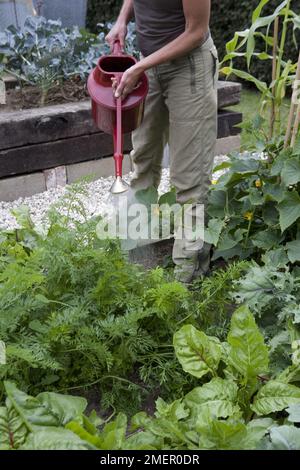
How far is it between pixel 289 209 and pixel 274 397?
991 millimetres

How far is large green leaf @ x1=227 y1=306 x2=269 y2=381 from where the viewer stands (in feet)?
6.27

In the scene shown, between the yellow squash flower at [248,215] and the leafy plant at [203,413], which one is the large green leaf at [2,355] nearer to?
the leafy plant at [203,413]

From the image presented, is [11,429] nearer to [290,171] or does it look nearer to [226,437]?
[226,437]

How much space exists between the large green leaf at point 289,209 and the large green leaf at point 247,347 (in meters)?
0.76

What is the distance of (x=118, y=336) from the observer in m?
2.09

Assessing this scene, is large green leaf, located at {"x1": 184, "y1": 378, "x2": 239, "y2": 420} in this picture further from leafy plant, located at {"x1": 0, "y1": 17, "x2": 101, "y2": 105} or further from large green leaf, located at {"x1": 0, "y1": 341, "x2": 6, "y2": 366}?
leafy plant, located at {"x1": 0, "y1": 17, "x2": 101, "y2": 105}

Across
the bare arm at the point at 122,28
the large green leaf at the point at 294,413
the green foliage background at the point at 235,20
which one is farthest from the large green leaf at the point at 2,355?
→ the green foliage background at the point at 235,20

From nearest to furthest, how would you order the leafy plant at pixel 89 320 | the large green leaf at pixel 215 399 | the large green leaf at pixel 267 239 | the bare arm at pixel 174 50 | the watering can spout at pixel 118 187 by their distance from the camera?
the large green leaf at pixel 215 399 < the leafy plant at pixel 89 320 < the watering can spout at pixel 118 187 < the bare arm at pixel 174 50 < the large green leaf at pixel 267 239

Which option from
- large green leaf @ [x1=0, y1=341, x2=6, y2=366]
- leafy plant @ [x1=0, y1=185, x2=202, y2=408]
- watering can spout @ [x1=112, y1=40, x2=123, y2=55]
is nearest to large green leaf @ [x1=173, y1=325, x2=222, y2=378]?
leafy plant @ [x1=0, y1=185, x2=202, y2=408]

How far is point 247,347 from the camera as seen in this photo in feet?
6.31

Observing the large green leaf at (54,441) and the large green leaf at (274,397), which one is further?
the large green leaf at (274,397)

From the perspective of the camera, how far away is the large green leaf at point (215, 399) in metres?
1.83

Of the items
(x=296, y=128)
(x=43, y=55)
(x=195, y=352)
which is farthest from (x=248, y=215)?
(x=43, y=55)

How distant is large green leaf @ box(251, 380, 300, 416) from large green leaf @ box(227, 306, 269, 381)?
0.06m
